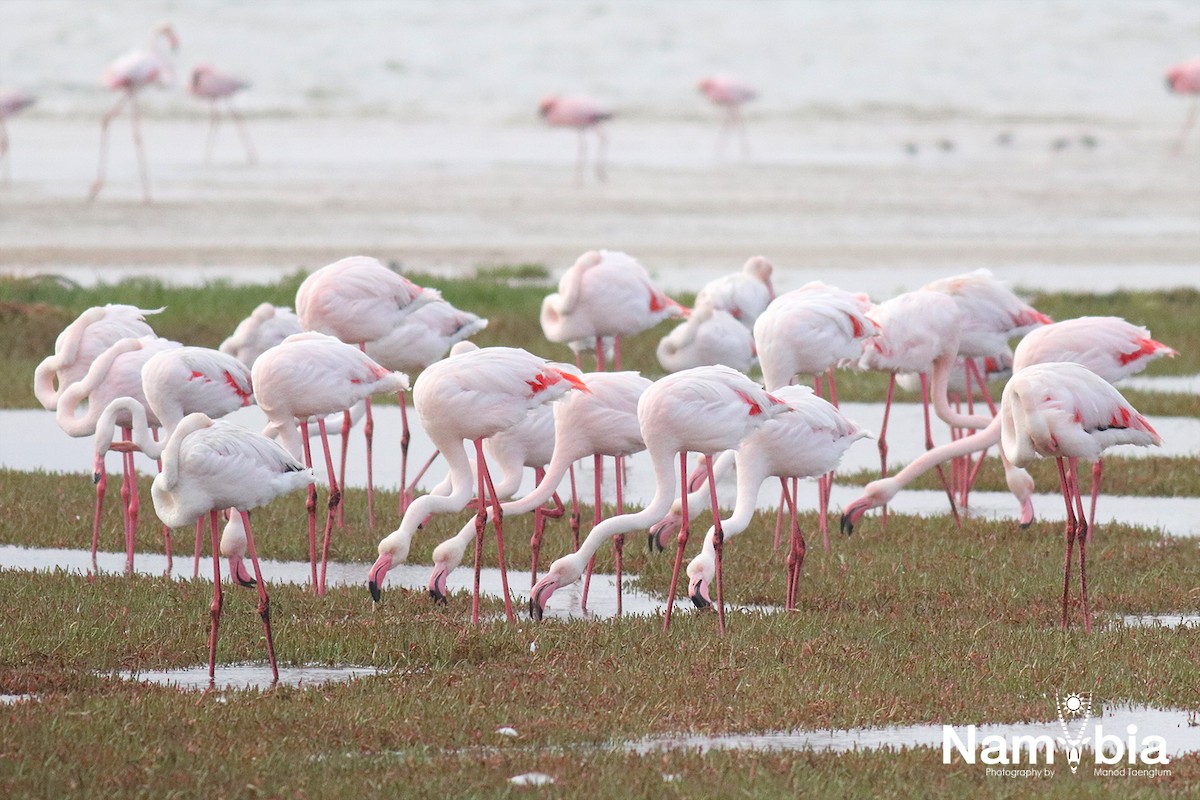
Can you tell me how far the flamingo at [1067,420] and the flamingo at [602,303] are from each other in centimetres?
412

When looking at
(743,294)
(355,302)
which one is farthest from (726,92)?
(355,302)

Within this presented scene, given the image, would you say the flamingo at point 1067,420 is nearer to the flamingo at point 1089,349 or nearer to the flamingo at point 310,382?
the flamingo at point 1089,349

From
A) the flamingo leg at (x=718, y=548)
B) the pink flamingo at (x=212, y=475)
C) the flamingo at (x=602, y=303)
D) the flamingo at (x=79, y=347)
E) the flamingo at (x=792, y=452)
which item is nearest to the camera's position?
the pink flamingo at (x=212, y=475)

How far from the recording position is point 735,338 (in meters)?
12.2

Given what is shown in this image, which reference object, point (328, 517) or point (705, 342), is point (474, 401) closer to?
point (328, 517)

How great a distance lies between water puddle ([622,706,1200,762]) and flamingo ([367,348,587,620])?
2018mm

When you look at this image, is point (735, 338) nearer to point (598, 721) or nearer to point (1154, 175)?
point (598, 721)

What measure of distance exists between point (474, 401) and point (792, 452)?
1.48m

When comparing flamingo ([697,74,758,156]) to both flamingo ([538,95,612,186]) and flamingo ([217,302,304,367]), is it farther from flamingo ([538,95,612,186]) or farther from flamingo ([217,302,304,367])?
flamingo ([217,302,304,367])

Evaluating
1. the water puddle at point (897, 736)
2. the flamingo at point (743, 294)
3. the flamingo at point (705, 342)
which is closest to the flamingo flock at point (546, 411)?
the flamingo at point (705, 342)

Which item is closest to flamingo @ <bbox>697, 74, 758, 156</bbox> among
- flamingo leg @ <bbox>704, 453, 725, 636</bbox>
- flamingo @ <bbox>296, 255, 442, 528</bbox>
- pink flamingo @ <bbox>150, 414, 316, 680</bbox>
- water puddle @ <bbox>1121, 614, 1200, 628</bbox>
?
flamingo @ <bbox>296, 255, 442, 528</bbox>

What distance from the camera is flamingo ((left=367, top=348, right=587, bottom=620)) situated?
7.89 metres

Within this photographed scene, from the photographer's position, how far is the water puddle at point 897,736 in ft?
19.0

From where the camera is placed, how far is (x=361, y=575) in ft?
28.9
